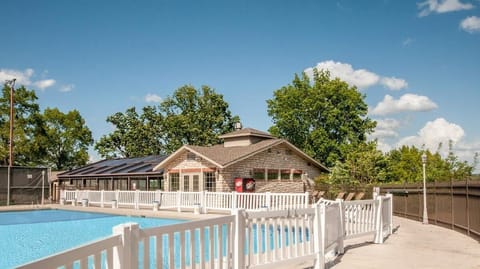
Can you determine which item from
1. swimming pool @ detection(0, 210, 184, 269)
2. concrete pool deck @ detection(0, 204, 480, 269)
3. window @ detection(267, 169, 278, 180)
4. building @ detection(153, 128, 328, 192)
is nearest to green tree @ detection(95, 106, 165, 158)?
building @ detection(153, 128, 328, 192)

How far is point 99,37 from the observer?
2878 cm

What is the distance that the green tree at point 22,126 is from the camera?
48.8 metres

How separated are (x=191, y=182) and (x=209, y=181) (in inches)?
63.3

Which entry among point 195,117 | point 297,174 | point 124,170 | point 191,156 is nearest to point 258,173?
point 297,174

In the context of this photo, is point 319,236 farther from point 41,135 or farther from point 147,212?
point 41,135

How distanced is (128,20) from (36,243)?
1566 centimetres

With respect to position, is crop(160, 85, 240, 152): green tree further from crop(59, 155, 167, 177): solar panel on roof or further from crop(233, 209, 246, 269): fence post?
crop(233, 209, 246, 269): fence post

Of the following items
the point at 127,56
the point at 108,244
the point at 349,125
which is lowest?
the point at 108,244

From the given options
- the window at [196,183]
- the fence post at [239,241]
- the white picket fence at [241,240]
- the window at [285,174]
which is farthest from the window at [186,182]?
the fence post at [239,241]

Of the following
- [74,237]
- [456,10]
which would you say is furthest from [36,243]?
[456,10]

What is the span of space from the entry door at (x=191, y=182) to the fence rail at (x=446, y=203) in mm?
11141

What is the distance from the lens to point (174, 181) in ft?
94.5

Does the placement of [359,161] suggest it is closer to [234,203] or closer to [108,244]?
[234,203]

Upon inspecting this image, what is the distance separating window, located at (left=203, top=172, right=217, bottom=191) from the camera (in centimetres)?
2594
